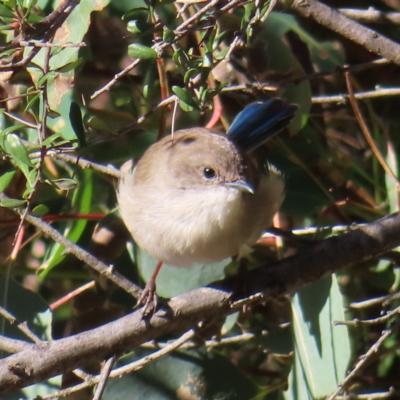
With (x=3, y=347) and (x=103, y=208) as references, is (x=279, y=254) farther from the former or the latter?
(x=3, y=347)

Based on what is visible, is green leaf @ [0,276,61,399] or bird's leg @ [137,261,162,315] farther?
green leaf @ [0,276,61,399]

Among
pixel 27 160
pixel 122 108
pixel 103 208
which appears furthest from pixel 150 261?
pixel 27 160

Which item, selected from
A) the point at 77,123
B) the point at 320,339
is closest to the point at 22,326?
the point at 77,123

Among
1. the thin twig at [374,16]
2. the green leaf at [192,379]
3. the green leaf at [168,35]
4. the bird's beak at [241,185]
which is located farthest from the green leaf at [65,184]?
the thin twig at [374,16]

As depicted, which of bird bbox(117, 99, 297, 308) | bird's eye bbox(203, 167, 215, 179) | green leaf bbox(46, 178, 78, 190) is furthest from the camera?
bird's eye bbox(203, 167, 215, 179)

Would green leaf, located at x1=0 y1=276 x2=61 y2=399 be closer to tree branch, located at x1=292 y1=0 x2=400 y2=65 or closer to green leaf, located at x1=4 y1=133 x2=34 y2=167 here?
green leaf, located at x1=4 y1=133 x2=34 y2=167

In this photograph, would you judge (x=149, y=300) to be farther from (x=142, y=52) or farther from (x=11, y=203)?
(x=142, y=52)

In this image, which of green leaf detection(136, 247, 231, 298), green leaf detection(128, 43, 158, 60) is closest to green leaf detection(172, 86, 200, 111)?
green leaf detection(128, 43, 158, 60)
